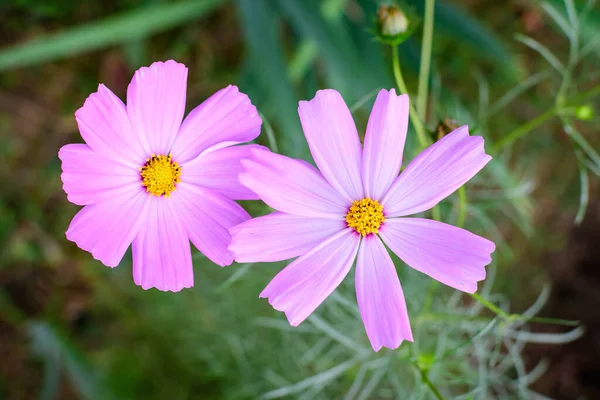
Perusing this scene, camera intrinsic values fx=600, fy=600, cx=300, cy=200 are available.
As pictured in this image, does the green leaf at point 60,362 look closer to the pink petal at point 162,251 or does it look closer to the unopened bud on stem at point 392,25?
the pink petal at point 162,251

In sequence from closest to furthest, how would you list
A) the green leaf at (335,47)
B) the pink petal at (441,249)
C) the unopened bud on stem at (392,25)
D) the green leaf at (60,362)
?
the pink petal at (441,249), the unopened bud on stem at (392,25), the green leaf at (335,47), the green leaf at (60,362)

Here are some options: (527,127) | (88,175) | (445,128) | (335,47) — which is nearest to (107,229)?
(88,175)

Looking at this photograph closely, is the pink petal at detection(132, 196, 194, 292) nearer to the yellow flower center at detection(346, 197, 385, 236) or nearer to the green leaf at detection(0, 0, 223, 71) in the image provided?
the yellow flower center at detection(346, 197, 385, 236)

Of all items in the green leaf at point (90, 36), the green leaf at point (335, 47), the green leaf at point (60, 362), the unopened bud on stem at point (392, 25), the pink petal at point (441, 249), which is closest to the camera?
the pink petal at point (441, 249)

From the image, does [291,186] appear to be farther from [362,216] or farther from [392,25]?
[392,25]

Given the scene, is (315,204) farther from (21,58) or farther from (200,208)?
(21,58)

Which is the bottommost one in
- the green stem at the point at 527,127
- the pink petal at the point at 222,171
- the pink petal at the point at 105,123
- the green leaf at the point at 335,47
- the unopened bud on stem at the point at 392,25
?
the pink petal at the point at 222,171

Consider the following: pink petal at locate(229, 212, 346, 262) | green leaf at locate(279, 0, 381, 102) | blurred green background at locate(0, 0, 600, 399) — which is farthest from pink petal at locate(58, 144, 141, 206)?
blurred green background at locate(0, 0, 600, 399)

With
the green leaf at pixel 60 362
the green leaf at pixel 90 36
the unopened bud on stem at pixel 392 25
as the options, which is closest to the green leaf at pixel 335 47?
the green leaf at pixel 90 36

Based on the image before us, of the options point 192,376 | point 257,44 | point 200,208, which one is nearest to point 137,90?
point 200,208
